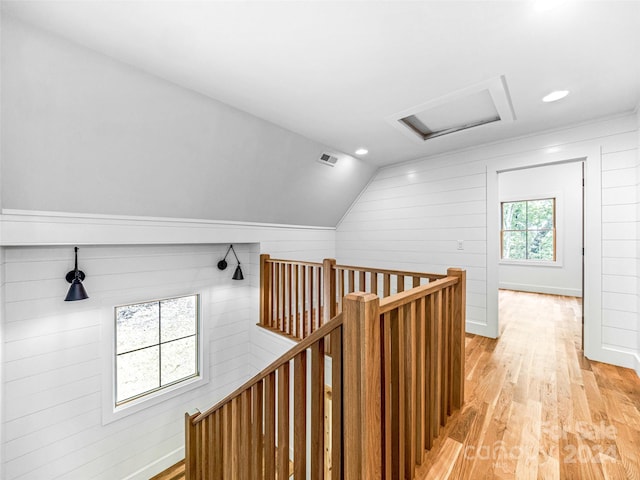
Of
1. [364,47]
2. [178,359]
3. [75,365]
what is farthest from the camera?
[178,359]

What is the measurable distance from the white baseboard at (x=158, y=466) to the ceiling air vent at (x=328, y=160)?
4009mm

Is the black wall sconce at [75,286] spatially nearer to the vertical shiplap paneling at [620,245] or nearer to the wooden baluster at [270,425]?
the wooden baluster at [270,425]

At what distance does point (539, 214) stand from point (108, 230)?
751 cm

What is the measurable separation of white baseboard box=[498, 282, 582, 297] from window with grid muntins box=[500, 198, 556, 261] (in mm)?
598

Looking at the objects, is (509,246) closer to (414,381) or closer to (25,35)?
(414,381)

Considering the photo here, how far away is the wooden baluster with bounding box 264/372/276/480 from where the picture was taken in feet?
4.42

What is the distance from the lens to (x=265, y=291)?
3604 millimetres

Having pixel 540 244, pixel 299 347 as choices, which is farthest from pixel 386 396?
pixel 540 244

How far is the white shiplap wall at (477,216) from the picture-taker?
99.9 inches

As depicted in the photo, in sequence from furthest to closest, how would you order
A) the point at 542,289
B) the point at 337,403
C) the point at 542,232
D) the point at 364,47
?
the point at 542,232 → the point at 542,289 → the point at 364,47 → the point at 337,403

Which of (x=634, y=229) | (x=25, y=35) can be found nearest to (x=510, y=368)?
(x=634, y=229)

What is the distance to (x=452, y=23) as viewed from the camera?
1494 mm

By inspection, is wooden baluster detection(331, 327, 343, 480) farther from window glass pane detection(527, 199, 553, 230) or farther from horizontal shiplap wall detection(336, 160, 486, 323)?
window glass pane detection(527, 199, 553, 230)

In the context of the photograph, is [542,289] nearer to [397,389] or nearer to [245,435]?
[397,389]
